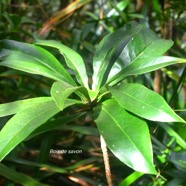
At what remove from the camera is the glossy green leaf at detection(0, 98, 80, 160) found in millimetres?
412

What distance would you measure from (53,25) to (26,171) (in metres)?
0.53

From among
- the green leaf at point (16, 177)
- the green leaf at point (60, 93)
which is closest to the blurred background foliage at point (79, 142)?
the green leaf at point (16, 177)

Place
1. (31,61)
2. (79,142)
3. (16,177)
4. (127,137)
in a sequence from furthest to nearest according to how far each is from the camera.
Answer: (79,142) → (16,177) → (31,61) → (127,137)

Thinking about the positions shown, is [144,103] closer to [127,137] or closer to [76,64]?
[127,137]

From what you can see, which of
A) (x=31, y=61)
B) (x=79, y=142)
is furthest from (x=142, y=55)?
(x=79, y=142)

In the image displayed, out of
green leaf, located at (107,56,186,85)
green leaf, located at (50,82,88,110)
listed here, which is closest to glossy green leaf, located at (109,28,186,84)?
green leaf, located at (107,56,186,85)

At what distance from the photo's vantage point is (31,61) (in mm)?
542

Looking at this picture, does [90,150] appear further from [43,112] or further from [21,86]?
[43,112]

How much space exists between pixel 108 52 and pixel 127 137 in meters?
0.19

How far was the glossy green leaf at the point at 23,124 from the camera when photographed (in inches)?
16.2

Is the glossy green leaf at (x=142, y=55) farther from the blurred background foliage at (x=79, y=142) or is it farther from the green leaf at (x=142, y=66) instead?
the blurred background foliage at (x=79, y=142)

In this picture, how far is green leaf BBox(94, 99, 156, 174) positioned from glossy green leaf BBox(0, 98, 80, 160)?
0.23 feet

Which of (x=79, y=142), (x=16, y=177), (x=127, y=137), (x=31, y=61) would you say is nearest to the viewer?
(x=127, y=137)

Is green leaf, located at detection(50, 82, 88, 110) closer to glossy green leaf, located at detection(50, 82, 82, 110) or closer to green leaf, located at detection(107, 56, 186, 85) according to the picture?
glossy green leaf, located at detection(50, 82, 82, 110)
